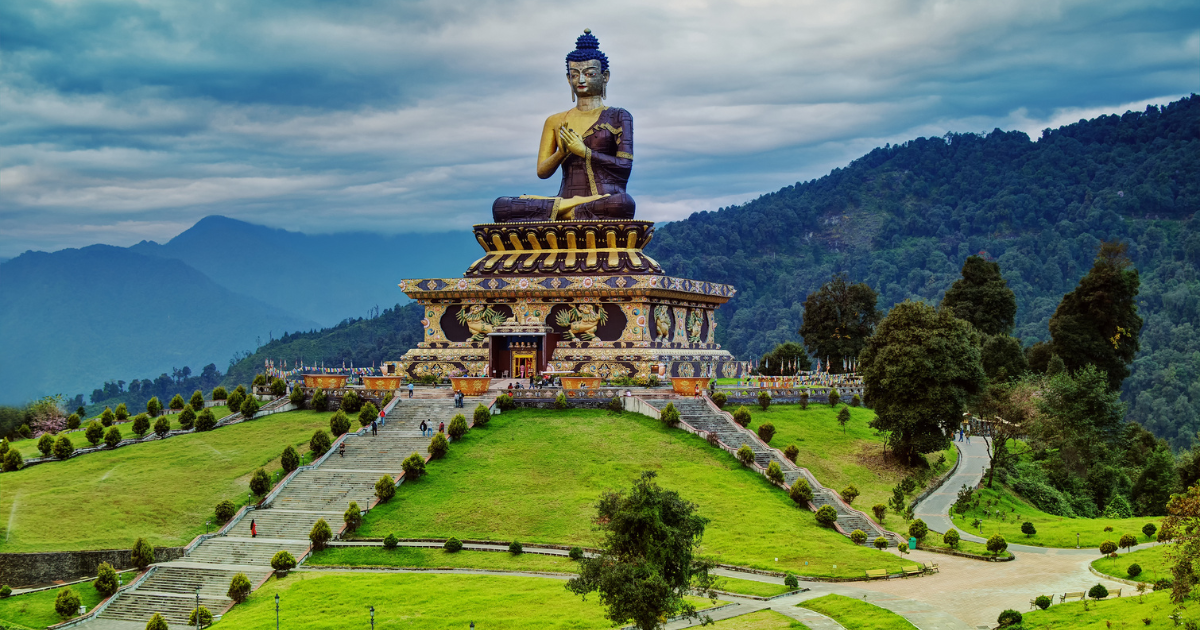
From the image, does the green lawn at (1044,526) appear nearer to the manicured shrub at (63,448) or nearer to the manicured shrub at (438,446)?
the manicured shrub at (438,446)

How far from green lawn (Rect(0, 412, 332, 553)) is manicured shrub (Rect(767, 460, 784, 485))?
1390cm

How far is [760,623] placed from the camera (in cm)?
2250

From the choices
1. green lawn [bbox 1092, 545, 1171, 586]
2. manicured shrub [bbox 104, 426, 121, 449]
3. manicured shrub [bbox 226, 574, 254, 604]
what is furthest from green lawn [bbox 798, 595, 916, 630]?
manicured shrub [bbox 104, 426, 121, 449]

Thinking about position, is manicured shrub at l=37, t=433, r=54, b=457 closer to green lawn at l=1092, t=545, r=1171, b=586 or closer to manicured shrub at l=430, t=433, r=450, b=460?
manicured shrub at l=430, t=433, r=450, b=460

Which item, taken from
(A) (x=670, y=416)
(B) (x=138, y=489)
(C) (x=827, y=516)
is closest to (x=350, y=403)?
(B) (x=138, y=489)

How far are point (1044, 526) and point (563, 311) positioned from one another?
1925 centimetres

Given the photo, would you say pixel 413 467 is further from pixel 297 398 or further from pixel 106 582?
pixel 297 398

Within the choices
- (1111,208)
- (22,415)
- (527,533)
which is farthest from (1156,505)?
(1111,208)

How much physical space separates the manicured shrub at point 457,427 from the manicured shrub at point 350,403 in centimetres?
523

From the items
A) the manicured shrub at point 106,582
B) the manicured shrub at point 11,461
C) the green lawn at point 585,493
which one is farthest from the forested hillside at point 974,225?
the manicured shrub at point 106,582

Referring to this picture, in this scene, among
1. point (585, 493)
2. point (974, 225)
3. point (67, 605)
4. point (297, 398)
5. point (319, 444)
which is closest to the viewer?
point (67, 605)

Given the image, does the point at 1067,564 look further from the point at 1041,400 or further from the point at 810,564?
the point at 1041,400

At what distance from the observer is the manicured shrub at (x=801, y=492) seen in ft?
102

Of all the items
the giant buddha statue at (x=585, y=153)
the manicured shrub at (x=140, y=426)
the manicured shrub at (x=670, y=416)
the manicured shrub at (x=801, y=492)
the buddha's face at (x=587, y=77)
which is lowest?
the manicured shrub at (x=801, y=492)
